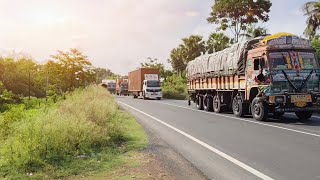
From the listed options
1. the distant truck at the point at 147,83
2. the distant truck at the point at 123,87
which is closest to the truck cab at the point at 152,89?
the distant truck at the point at 147,83

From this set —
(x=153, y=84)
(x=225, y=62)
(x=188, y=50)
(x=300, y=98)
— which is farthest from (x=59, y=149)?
(x=188, y=50)

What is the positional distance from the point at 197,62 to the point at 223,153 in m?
16.8

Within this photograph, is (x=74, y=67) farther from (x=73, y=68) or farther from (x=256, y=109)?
(x=256, y=109)

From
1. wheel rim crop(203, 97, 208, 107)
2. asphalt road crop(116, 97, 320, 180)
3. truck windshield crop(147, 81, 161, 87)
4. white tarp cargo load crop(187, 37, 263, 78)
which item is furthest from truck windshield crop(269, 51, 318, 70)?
truck windshield crop(147, 81, 161, 87)

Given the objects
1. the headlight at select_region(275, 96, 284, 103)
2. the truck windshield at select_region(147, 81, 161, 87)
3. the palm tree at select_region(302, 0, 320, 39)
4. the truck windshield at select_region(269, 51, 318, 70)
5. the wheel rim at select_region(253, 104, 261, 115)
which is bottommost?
the wheel rim at select_region(253, 104, 261, 115)

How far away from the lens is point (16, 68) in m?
45.2

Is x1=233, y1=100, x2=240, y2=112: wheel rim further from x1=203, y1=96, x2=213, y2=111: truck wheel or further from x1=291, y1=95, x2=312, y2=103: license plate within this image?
x1=203, y1=96, x2=213, y2=111: truck wheel

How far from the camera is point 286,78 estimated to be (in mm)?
15648

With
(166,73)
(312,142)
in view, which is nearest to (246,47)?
(312,142)

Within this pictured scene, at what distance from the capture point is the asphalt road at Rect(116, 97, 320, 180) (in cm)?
719

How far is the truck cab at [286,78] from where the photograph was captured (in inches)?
611

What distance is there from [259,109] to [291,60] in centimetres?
246

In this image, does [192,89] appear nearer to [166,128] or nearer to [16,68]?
[166,128]

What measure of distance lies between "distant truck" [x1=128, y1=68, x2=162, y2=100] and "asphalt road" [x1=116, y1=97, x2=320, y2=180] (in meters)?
29.3
